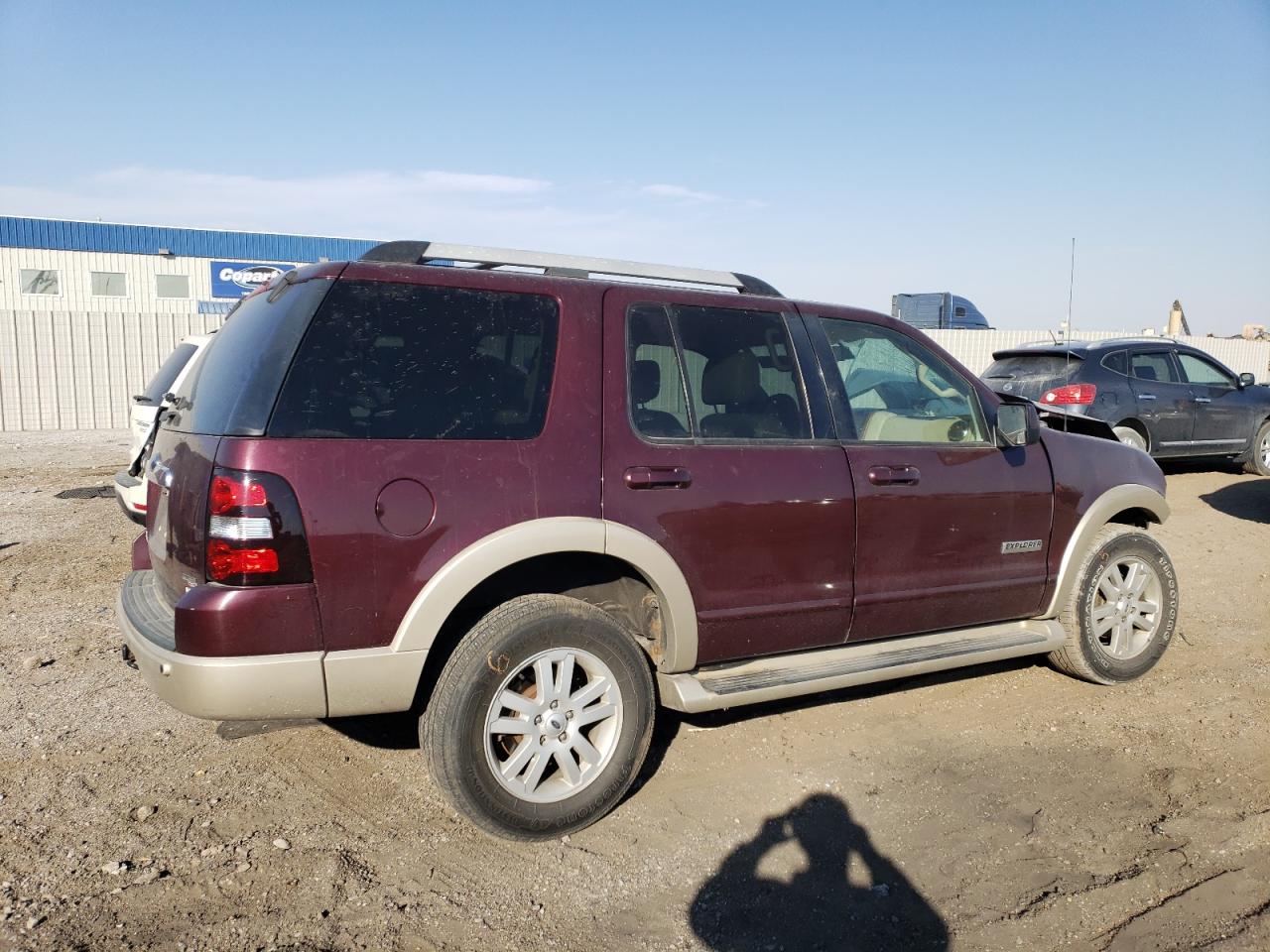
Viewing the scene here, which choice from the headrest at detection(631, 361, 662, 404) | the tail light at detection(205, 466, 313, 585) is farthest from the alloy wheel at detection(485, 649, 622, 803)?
the headrest at detection(631, 361, 662, 404)

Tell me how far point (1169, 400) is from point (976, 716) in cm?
823

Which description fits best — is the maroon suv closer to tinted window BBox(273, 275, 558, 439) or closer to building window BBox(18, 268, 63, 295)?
tinted window BBox(273, 275, 558, 439)

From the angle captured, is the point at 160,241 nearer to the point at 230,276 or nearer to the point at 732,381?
the point at 230,276

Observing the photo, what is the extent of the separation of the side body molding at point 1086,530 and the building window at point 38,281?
31551 millimetres

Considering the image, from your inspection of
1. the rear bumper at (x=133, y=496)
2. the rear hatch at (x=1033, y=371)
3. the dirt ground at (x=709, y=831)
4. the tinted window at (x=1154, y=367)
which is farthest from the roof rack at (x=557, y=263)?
the tinted window at (x=1154, y=367)

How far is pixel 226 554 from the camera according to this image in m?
2.92

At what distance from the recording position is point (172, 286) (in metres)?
30.1

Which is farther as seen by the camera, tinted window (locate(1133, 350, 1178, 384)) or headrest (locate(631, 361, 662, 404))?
tinted window (locate(1133, 350, 1178, 384))

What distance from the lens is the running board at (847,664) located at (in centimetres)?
363

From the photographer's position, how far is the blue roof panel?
2958 centimetres

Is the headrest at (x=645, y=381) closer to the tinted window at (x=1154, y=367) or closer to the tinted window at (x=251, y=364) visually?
the tinted window at (x=251, y=364)

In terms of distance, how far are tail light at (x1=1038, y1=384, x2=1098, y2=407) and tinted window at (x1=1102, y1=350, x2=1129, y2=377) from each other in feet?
1.42

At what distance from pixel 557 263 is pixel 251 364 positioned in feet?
4.10

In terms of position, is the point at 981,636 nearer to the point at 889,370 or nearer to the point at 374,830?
the point at 889,370
